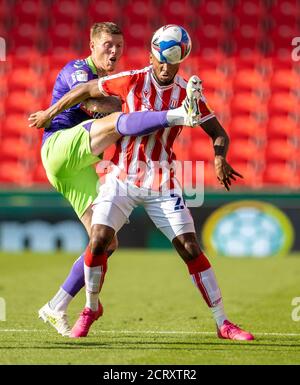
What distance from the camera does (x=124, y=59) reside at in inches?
765

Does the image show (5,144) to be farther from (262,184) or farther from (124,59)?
(262,184)

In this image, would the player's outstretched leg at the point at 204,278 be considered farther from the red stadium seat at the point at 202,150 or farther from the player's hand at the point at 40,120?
the red stadium seat at the point at 202,150

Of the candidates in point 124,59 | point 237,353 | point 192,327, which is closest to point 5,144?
point 124,59

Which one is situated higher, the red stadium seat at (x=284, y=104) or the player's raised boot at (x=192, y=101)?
the red stadium seat at (x=284, y=104)

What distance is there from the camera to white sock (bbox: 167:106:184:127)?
7113mm

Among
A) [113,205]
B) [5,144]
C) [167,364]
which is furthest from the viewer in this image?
[5,144]

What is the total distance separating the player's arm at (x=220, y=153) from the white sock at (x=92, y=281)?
1.16 meters

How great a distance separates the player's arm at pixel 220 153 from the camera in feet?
23.6

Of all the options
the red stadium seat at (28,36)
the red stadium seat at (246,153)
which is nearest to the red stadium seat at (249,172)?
the red stadium seat at (246,153)

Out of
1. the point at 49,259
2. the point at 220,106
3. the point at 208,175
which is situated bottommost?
the point at 49,259

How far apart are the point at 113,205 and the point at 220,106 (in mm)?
11727

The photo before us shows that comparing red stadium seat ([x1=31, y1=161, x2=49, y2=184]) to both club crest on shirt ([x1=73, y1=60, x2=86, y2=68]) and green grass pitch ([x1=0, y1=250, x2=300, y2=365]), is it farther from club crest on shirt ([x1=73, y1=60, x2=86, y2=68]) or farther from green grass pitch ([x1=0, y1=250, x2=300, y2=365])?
club crest on shirt ([x1=73, y1=60, x2=86, y2=68])

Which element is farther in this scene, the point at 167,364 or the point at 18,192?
the point at 18,192

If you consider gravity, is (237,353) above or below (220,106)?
below
